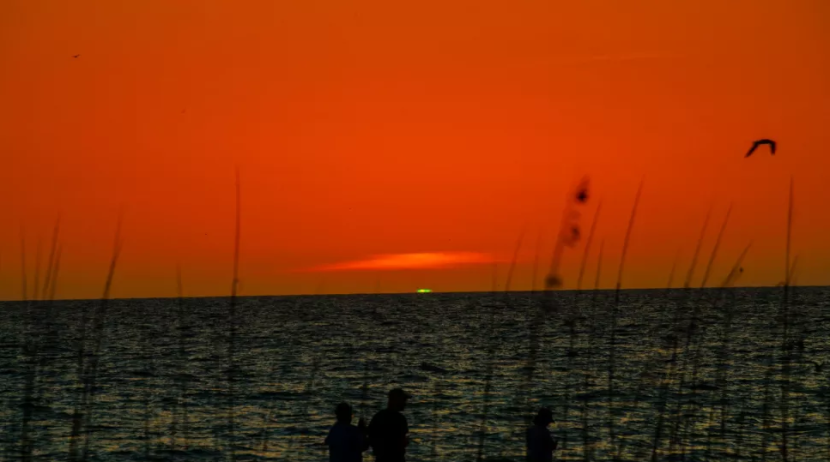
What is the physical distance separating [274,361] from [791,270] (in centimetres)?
4292

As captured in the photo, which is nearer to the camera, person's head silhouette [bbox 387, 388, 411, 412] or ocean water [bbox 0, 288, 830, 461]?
person's head silhouette [bbox 387, 388, 411, 412]

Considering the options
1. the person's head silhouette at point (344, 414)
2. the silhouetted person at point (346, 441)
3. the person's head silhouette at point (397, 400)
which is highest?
the person's head silhouette at point (397, 400)

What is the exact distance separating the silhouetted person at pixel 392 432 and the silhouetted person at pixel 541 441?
2.98 meters

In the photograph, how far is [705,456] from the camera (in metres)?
21.3

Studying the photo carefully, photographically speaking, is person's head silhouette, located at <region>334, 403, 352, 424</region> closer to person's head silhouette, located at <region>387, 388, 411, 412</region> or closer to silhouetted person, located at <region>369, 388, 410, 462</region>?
silhouetted person, located at <region>369, 388, 410, 462</region>

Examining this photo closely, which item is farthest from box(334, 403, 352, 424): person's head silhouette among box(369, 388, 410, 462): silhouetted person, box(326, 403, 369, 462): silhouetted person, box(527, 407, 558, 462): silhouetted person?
box(527, 407, 558, 462): silhouetted person

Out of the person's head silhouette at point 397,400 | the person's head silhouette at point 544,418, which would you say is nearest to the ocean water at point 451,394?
the person's head silhouette at point 544,418

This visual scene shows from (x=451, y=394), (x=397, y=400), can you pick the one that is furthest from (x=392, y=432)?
(x=451, y=394)

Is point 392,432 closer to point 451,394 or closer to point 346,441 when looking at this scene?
point 346,441

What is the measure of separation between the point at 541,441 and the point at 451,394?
804 inches

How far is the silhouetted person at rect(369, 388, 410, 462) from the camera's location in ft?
40.3

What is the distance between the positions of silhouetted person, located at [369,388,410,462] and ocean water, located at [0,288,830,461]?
3.70 feet

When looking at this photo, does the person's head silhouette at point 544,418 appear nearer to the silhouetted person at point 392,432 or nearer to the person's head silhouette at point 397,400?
the silhouetted person at point 392,432

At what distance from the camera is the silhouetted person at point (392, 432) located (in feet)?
40.3
